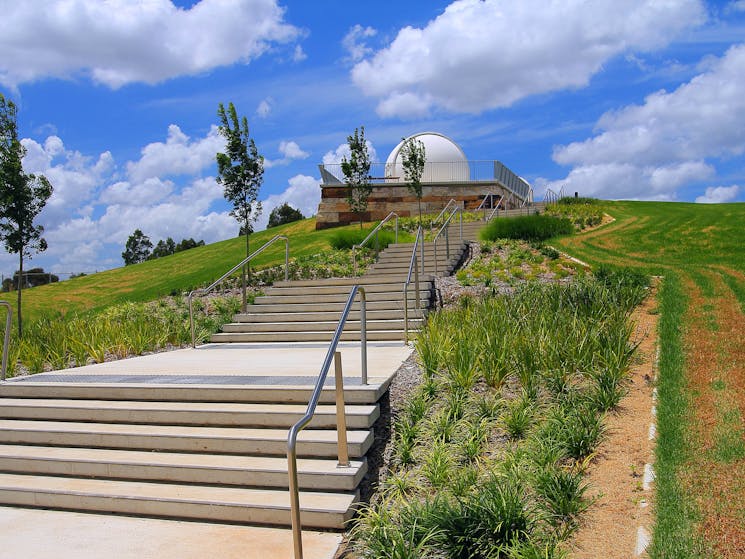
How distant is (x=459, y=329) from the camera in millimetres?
7980

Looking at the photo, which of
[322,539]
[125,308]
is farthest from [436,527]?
[125,308]

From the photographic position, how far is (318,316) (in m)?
11.3

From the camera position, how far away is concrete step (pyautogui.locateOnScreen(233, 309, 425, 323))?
35.3 feet

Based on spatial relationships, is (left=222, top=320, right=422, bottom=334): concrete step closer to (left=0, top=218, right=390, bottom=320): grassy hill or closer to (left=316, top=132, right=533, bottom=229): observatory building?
(left=0, top=218, right=390, bottom=320): grassy hill

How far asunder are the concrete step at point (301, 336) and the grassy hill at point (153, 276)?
26.1 feet

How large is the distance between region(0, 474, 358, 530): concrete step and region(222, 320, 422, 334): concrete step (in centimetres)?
506

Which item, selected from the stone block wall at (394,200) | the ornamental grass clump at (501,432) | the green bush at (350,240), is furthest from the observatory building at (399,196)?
the ornamental grass clump at (501,432)

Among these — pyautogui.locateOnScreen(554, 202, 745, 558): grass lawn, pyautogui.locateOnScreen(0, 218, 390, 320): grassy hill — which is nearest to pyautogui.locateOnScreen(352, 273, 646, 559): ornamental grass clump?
pyautogui.locateOnScreen(554, 202, 745, 558): grass lawn

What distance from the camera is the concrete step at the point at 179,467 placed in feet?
16.8

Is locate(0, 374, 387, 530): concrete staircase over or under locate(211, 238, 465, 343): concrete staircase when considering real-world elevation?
under

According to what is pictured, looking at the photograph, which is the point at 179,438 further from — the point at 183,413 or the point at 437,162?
the point at 437,162

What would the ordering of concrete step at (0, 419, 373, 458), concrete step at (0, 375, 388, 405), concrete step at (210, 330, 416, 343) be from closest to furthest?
concrete step at (0, 419, 373, 458) → concrete step at (0, 375, 388, 405) → concrete step at (210, 330, 416, 343)

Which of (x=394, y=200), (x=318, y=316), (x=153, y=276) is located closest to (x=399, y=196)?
(x=394, y=200)

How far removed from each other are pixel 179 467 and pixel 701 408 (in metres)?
→ 4.66
